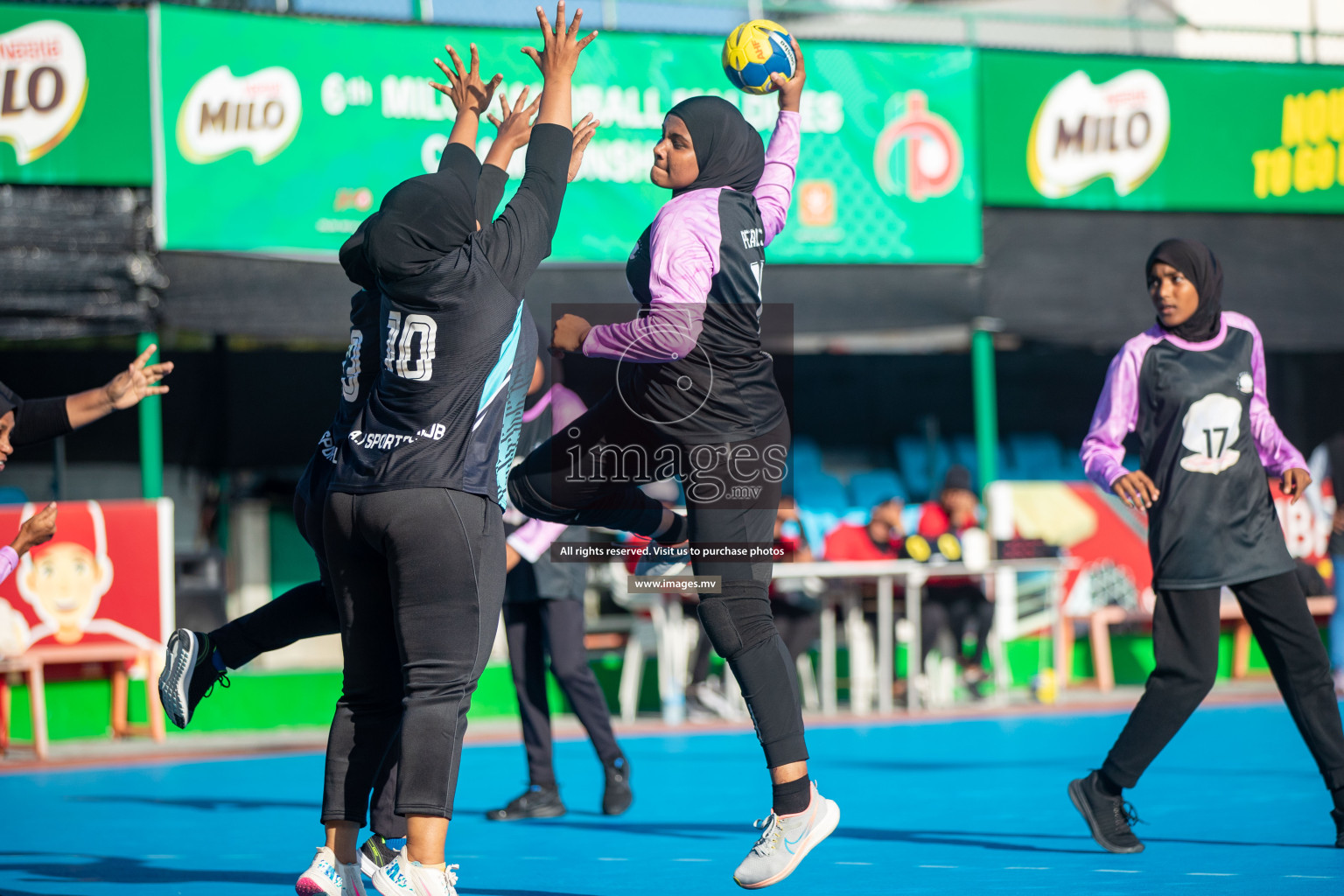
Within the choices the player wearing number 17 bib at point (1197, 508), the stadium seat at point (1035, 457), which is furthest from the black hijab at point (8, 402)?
the stadium seat at point (1035, 457)

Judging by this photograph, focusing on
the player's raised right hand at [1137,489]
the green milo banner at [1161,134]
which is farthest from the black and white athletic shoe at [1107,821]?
the green milo banner at [1161,134]

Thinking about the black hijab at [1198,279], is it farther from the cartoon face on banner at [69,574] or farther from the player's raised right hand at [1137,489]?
the cartoon face on banner at [69,574]

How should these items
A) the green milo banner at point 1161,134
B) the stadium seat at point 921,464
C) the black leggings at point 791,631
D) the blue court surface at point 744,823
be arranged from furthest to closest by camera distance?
the stadium seat at point 921,464
the green milo banner at point 1161,134
the black leggings at point 791,631
the blue court surface at point 744,823

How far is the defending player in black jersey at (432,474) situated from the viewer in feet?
12.4

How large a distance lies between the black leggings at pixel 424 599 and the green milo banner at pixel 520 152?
Result: 6.84 m

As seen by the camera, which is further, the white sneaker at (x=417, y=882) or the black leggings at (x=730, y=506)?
the black leggings at (x=730, y=506)

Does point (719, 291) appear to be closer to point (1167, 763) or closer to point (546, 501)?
point (546, 501)

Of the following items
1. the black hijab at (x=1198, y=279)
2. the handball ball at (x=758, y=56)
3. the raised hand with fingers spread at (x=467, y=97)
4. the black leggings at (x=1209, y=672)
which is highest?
the handball ball at (x=758, y=56)

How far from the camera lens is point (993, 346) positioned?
607 inches

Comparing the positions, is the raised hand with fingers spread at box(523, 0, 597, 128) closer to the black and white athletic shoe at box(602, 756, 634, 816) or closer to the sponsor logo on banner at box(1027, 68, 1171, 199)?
the black and white athletic shoe at box(602, 756, 634, 816)

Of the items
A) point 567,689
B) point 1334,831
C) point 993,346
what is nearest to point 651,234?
point 567,689

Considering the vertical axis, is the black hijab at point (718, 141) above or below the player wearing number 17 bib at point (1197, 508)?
above

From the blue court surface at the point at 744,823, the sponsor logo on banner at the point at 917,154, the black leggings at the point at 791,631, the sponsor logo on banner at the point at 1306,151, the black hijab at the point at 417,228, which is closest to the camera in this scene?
the black hijab at the point at 417,228

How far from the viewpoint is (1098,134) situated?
39.3 feet
